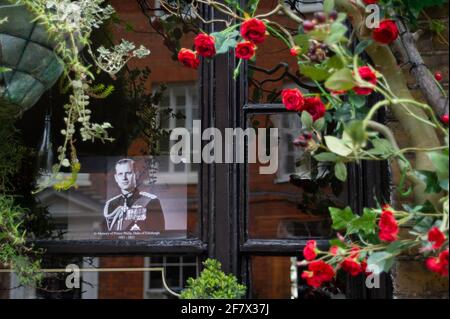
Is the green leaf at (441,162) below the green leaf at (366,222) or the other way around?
the other way around

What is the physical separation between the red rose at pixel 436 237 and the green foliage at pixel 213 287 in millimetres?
812

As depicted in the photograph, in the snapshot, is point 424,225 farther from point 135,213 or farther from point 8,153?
point 8,153

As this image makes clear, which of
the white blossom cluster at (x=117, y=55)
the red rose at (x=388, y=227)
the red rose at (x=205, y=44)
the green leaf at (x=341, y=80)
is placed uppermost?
the white blossom cluster at (x=117, y=55)

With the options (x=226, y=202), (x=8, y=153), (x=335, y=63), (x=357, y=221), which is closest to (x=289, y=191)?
(x=226, y=202)

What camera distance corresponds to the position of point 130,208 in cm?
277

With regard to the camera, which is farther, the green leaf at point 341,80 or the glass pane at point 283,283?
the glass pane at point 283,283

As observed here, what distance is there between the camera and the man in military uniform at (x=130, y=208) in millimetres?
2717

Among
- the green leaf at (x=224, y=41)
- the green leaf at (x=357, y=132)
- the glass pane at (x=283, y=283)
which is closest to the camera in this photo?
the green leaf at (x=357, y=132)

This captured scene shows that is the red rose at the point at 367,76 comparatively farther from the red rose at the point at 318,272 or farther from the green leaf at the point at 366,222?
the red rose at the point at 318,272

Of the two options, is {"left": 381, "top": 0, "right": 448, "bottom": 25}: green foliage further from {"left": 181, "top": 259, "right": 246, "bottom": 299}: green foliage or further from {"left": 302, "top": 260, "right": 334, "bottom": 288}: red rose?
{"left": 181, "top": 259, "right": 246, "bottom": 299}: green foliage

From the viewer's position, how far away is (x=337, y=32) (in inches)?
68.8

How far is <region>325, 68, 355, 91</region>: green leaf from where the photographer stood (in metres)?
1.78

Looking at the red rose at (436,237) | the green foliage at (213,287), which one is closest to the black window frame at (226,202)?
the green foliage at (213,287)
